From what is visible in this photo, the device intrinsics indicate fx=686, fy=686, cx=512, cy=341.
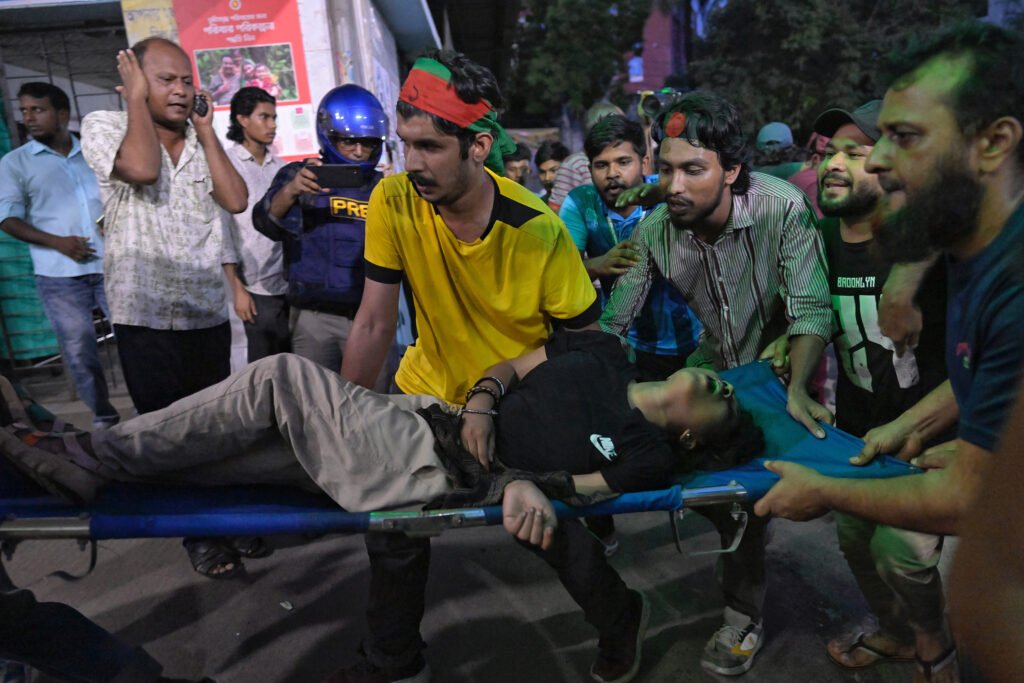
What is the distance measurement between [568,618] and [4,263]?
536 cm

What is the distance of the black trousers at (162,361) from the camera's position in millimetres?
2707

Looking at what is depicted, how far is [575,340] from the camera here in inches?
90.0

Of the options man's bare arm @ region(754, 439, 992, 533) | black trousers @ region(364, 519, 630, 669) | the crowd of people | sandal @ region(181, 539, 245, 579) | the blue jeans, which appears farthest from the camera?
the blue jeans

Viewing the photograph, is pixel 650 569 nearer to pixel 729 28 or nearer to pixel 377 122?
pixel 377 122

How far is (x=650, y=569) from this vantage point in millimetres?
2885

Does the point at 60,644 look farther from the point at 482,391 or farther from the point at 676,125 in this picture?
the point at 676,125

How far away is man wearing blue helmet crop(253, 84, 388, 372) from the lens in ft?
9.91

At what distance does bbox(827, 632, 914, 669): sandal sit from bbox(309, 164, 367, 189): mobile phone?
102 inches

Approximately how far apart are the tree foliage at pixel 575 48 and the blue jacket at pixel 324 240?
21559 millimetres

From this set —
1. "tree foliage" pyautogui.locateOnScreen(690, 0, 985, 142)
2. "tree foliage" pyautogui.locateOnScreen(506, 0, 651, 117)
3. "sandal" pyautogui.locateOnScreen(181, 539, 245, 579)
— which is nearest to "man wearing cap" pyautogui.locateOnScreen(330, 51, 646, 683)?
"sandal" pyautogui.locateOnScreen(181, 539, 245, 579)

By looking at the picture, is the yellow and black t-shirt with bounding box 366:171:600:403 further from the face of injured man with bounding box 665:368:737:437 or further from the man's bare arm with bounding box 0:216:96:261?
the man's bare arm with bounding box 0:216:96:261

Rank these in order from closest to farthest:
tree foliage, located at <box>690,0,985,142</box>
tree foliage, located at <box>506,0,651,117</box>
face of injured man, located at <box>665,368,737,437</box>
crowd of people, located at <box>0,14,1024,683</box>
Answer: crowd of people, located at <box>0,14,1024,683</box>
face of injured man, located at <box>665,368,737,437</box>
tree foliage, located at <box>690,0,985,142</box>
tree foliage, located at <box>506,0,651,117</box>

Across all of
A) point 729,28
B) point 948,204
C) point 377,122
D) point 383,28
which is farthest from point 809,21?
point 948,204

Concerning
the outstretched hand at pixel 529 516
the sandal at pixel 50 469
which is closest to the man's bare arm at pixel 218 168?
the sandal at pixel 50 469
